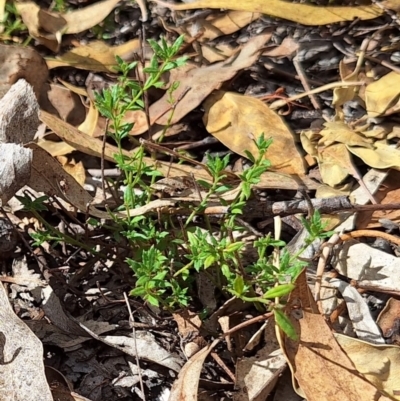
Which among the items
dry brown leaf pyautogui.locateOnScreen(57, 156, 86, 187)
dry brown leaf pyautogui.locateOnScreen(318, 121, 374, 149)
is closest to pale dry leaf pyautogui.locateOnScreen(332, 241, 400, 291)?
dry brown leaf pyautogui.locateOnScreen(318, 121, 374, 149)

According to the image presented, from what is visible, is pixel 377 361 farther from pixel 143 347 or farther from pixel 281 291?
pixel 143 347

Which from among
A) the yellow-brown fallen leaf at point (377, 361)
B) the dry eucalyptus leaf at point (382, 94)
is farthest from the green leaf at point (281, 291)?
the dry eucalyptus leaf at point (382, 94)

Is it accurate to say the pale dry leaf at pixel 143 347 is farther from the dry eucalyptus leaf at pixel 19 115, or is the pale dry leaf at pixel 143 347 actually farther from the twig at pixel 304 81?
the twig at pixel 304 81

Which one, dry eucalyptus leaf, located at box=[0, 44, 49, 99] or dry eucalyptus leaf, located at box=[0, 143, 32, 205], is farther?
dry eucalyptus leaf, located at box=[0, 44, 49, 99]

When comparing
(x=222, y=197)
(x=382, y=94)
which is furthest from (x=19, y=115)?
(x=382, y=94)

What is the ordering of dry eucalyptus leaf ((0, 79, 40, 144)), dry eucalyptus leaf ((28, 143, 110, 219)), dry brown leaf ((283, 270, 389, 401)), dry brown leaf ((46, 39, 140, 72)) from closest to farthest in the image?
dry brown leaf ((283, 270, 389, 401)) < dry eucalyptus leaf ((0, 79, 40, 144)) < dry eucalyptus leaf ((28, 143, 110, 219)) < dry brown leaf ((46, 39, 140, 72))

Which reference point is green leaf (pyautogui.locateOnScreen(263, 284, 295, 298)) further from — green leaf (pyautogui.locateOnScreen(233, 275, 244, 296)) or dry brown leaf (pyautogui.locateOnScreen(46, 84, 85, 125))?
dry brown leaf (pyautogui.locateOnScreen(46, 84, 85, 125))

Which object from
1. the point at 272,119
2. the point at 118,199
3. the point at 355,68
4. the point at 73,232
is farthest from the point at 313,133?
the point at 73,232
